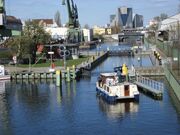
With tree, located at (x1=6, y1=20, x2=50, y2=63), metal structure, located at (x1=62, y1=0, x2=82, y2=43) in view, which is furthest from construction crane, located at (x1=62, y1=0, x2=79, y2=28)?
tree, located at (x1=6, y1=20, x2=50, y2=63)

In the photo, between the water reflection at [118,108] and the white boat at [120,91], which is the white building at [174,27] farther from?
the water reflection at [118,108]

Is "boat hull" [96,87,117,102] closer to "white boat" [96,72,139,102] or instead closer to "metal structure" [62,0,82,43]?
"white boat" [96,72,139,102]

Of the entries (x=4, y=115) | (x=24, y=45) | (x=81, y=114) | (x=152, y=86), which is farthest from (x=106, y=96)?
(x=24, y=45)

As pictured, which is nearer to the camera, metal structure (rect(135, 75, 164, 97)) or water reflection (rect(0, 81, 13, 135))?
water reflection (rect(0, 81, 13, 135))

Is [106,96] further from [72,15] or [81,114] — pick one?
[72,15]

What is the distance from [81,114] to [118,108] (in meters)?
4.16

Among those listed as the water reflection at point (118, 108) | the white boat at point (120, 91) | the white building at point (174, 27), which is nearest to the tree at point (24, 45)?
the white building at point (174, 27)

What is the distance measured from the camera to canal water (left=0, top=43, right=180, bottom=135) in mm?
37500

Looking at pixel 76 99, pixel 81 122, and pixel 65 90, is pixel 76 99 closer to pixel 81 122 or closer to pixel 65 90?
pixel 65 90

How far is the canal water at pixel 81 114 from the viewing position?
123 ft

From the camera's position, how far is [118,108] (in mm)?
46406

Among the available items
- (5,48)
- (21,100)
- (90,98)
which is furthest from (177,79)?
(5,48)

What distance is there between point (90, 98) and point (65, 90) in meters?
7.96

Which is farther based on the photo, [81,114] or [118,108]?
[118,108]
